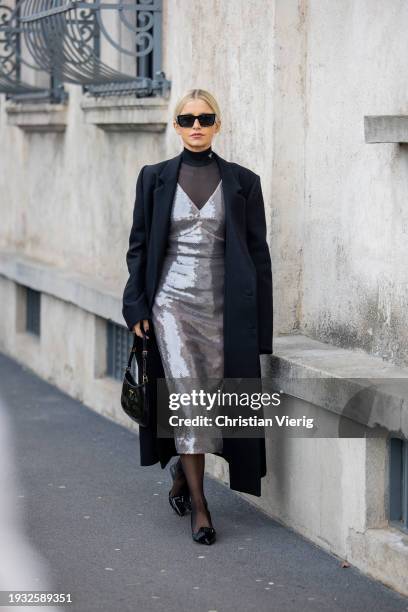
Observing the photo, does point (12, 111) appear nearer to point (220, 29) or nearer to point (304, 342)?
point (220, 29)

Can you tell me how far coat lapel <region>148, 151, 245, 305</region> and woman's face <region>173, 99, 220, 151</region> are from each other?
0.41 feet

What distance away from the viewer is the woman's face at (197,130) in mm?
6629

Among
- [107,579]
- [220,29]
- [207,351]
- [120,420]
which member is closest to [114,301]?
[120,420]

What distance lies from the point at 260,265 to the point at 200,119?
2.35ft

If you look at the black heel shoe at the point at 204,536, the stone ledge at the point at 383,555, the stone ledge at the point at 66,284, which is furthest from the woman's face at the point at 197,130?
the stone ledge at the point at 66,284

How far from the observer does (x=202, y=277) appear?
6.73m

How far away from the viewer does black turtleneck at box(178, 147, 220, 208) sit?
673 centimetres

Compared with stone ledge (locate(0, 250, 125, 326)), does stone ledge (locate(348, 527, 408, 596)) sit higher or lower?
lower

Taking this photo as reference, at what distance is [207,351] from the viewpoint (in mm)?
6812

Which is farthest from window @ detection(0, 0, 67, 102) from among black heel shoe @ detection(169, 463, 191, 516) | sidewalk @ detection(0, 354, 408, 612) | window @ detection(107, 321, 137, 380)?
black heel shoe @ detection(169, 463, 191, 516)

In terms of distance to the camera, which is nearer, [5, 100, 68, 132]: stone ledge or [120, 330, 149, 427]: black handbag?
[120, 330, 149, 427]: black handbag

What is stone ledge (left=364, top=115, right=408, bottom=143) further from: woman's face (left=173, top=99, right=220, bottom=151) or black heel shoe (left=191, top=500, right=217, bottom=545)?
black heel shoe (left=191, top=500, right=217, bottom=545)

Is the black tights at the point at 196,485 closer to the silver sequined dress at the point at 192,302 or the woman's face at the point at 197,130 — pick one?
the silver sequined dress at the point at 192,302

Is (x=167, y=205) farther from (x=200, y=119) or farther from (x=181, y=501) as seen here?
(x=181, y=501)
